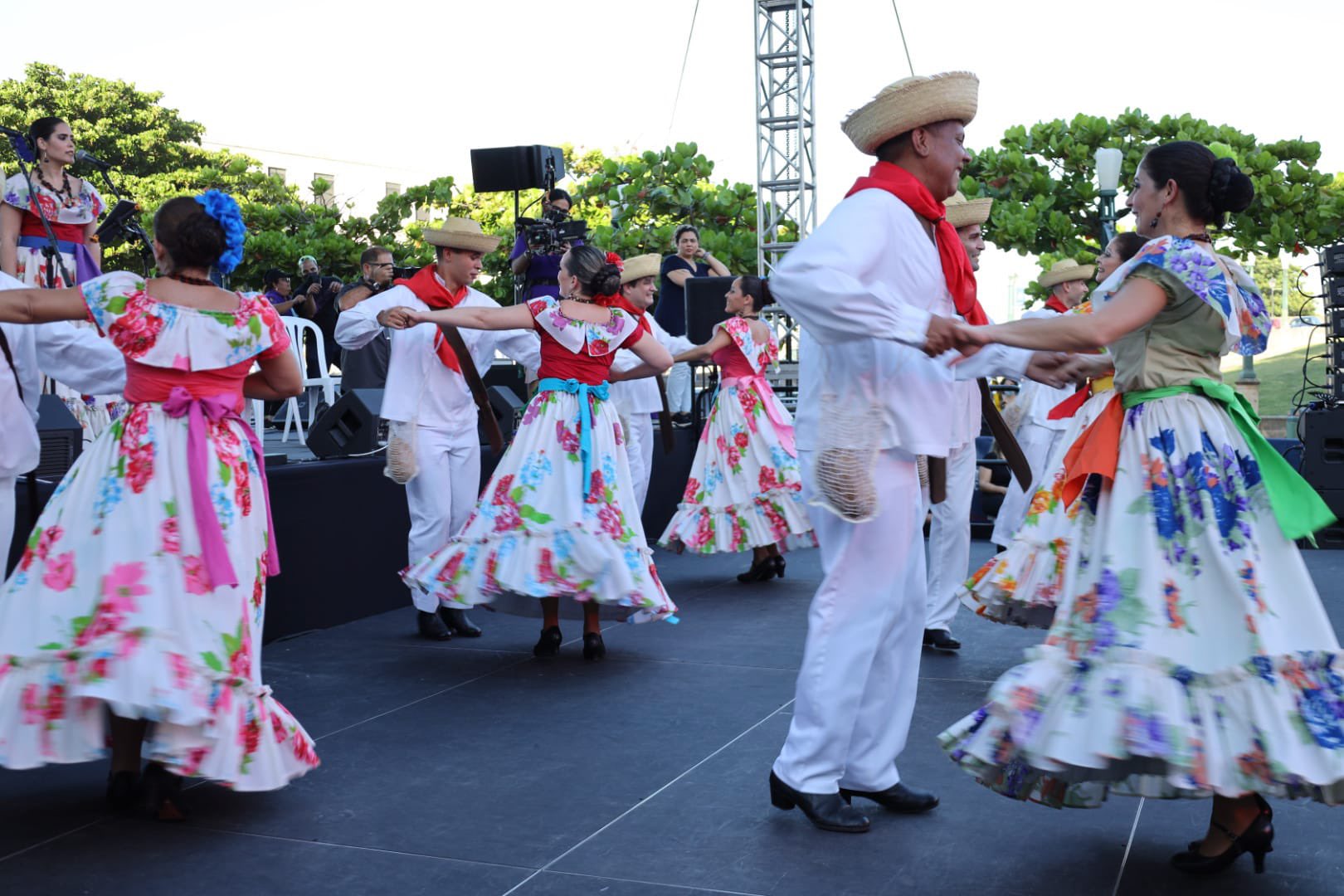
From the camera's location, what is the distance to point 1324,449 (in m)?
8.95

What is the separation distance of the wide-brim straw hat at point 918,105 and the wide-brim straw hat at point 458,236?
2906 mm

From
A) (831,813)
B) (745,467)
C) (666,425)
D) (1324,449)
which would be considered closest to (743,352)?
(745,467)

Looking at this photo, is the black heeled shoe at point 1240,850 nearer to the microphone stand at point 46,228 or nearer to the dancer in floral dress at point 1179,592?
the dancer in floral dress at point 1179,592

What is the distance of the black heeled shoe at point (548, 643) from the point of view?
5500 mm

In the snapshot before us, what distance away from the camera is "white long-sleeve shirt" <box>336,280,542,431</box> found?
18.7 feet

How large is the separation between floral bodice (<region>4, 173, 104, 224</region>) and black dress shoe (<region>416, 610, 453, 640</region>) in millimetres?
2404

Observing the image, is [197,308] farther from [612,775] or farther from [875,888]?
[875,888]

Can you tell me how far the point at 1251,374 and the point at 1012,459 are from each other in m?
15.1

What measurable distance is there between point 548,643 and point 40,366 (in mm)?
2370

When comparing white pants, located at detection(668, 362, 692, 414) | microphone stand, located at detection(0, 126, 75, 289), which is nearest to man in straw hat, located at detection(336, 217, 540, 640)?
microphone stand, located at detection(0, 126, 75, 289)

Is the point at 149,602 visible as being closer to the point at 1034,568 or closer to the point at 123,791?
the point at 123,791

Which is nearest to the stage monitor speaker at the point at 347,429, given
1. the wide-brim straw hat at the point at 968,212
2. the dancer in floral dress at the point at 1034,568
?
the wide-brim straw hat at the point at 968,212

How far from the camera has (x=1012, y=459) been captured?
13.5ft

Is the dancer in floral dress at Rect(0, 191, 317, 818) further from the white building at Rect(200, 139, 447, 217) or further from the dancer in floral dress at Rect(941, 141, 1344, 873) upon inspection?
the white building at Rect(200, 139, 447, 217)
